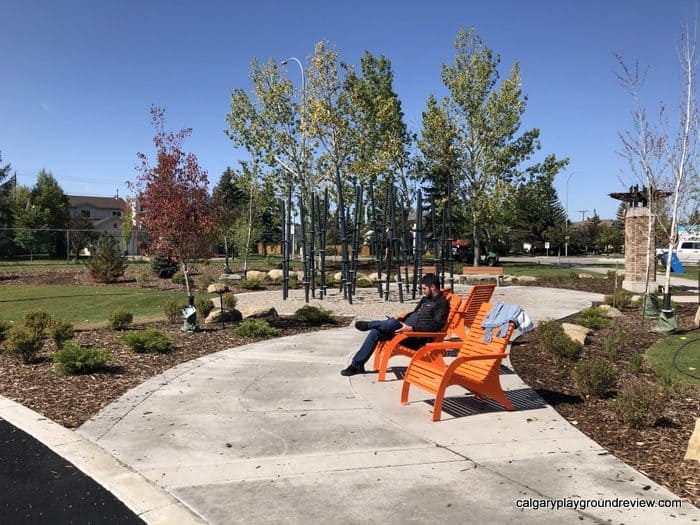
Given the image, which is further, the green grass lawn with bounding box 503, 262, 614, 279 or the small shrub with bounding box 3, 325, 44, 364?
the green grass lawn with bounding box 503, 262, 614, 279

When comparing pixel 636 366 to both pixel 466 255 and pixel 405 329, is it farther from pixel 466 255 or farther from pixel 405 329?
pixel 466 255

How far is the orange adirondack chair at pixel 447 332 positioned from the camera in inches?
263

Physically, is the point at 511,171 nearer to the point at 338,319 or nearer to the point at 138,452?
the point at 338,319

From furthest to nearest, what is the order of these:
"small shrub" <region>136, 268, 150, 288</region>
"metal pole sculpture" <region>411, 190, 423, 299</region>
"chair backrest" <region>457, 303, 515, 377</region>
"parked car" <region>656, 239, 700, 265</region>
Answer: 1. "parked car" <region>656, 239, 700, 265</region>
2. "small shrub" <region>136, 268, 150, 288</region>
3. "metal pole sculpture" <region>411, 190, 423, 299</region>
4. "chair backrest" <region>457, 303, 515, 377</region>

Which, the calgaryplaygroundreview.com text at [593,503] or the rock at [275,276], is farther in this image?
the rock at [275,276]

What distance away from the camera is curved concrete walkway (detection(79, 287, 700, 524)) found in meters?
3.45

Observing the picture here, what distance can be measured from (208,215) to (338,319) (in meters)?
3.42

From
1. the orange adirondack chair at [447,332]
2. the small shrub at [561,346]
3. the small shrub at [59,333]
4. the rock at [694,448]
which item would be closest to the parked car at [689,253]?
the small shrub at [561,346]

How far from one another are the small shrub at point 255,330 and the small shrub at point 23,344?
3.04m

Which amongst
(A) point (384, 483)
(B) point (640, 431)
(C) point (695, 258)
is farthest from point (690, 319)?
(C) point (695, 258)

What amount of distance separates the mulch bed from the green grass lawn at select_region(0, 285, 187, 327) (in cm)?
850

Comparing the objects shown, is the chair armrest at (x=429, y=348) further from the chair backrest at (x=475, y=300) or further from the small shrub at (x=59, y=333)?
the small shrub at (x=59, y=333)

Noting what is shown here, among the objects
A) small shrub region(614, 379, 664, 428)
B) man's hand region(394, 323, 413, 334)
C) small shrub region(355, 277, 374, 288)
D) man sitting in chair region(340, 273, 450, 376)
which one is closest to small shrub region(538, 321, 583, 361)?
man sitting in chair region(340, 273, 450, 376)

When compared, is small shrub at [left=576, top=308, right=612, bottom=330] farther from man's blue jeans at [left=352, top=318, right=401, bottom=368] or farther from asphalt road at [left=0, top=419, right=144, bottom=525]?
asphalt road at [left=0, top=419, right=144, bottom=525]
